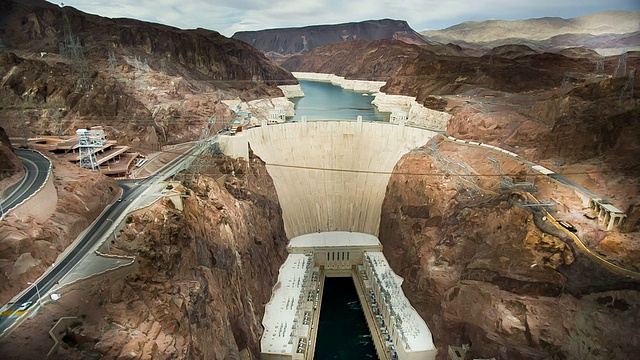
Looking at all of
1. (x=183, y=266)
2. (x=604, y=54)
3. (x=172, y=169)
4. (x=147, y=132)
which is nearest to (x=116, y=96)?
(x=147, y=132)

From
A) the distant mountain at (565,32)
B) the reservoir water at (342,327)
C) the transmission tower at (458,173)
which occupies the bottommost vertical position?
the reservoir water at (342,327)

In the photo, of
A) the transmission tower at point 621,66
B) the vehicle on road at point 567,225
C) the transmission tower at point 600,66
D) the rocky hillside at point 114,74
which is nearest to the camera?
the vehicle on road at point 567,225

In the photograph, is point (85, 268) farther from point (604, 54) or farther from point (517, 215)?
point (604, 54)

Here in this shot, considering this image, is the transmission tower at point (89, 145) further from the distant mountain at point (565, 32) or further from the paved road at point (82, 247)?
the distant mountain at point (565, 32)

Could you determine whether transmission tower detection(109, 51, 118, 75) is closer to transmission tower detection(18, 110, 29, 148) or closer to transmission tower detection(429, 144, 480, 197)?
transmission tower detection(18, 110, 29, 148)

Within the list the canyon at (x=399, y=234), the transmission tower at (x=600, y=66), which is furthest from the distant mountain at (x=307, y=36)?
the transmission tower at (x=600, y=66)

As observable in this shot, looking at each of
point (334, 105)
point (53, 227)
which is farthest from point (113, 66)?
point (334, 105)

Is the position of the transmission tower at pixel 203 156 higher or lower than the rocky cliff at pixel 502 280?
higher

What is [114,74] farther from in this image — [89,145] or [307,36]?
[307,36]
